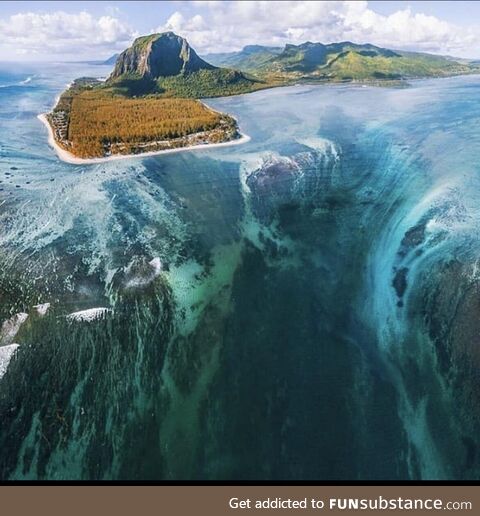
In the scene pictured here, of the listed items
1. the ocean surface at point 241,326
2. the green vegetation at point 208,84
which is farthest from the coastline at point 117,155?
the green vegetation at point 208,84

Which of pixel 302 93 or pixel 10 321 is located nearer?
pixel 10 321

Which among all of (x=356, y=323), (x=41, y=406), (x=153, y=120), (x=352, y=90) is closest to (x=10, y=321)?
(x=41, y=406)

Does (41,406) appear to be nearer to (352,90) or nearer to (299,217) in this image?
(299,217)

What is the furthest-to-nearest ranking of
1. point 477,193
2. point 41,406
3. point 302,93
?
1. point 302,93
2. point 477,193
3. point 41,406

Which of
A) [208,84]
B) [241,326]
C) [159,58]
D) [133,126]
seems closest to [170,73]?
[159,58]

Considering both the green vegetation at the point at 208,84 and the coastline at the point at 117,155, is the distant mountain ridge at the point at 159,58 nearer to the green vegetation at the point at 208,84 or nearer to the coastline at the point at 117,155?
the green vegetation at the point at 208,84

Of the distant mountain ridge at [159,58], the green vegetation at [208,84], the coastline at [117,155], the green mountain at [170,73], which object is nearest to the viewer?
the coastline at [117,155]

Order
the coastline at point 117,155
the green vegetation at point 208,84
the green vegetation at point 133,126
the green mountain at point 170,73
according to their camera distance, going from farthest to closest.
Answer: the green mountain at point 170,73, the green vegetation at point 208,84, the green vegetation at point 133,126, the coastline at point 117,155
